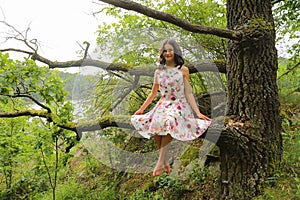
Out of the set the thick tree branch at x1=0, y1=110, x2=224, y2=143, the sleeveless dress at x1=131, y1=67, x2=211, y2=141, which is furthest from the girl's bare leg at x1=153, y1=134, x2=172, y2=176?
the thick tree branch at x1=0, y1=110, x2=224, y2=143

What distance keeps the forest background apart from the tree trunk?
0.68 feet

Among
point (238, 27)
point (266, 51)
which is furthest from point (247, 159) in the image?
point (238, 27)

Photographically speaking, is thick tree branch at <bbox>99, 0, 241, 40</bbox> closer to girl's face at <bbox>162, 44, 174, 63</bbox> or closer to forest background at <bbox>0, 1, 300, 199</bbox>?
girl's face at <bbox>162, 44, 174, 63</bbox>

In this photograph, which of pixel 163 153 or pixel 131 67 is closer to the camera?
pixel 163 153

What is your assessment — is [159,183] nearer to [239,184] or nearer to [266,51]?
[239,184]

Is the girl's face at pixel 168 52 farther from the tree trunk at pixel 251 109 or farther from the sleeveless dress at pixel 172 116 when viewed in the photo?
the tree trunk at pixel 251 109

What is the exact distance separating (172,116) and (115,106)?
164 centimetres

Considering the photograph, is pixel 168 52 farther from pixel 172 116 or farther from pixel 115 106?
pixel 115 106

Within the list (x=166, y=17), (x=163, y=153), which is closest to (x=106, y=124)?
(x=163, y=153)

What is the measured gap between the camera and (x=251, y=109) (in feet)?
10.6

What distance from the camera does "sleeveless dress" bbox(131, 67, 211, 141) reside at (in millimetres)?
2514

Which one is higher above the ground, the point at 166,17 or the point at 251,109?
the point at 166,17

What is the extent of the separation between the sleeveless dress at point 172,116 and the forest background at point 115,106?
45 centimetres

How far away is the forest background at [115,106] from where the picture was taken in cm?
362
